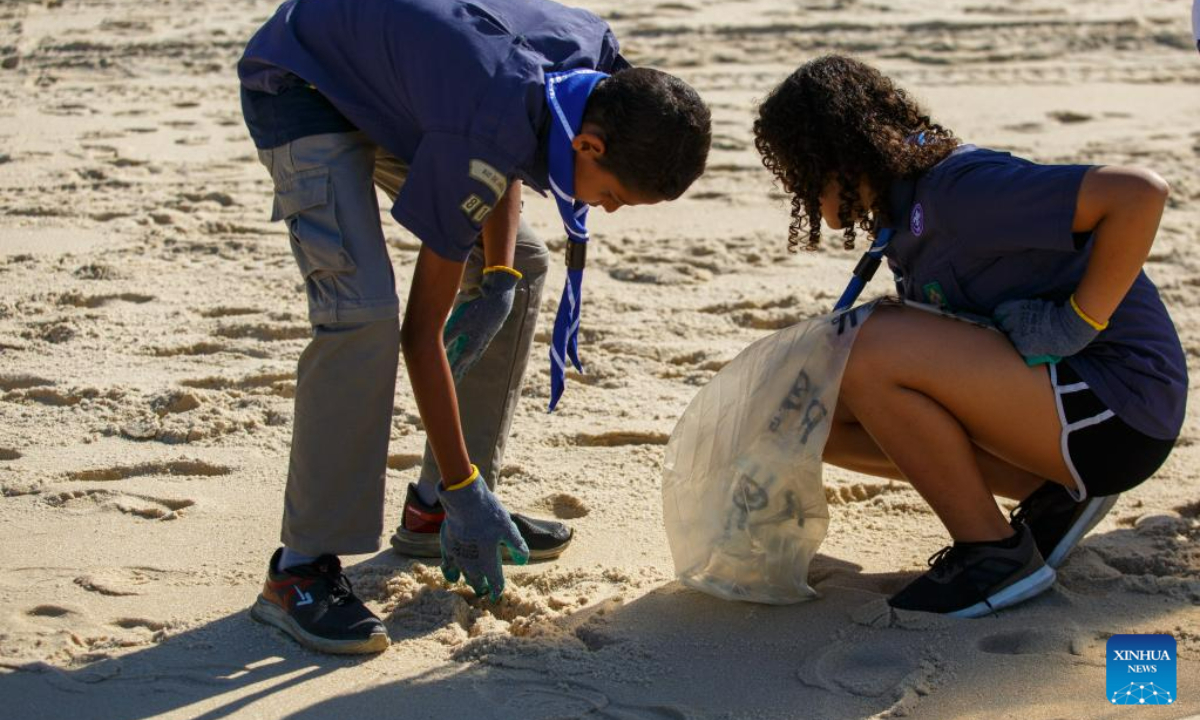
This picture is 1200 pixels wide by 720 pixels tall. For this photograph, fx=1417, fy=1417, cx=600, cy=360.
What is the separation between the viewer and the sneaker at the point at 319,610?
221 cm

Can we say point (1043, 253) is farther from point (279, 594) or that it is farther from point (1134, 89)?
point (1134, 89)

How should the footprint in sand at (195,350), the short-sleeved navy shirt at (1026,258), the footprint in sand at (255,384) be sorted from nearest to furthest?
1. the short-sleeved navy shirt at (1026,258)
2. the footprint in sand at (255,384)
3. the footprint in sand at (195,350)

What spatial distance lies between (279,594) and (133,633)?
24 cm

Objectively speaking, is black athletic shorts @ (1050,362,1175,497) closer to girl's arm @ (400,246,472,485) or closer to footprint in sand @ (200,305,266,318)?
girl's arm @ (400,246,472,485)

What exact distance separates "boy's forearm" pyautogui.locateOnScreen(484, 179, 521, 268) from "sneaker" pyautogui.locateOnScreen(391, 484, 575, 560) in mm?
481

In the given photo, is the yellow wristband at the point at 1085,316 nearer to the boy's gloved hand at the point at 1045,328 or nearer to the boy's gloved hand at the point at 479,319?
the boy's gloved hand at the point at 1045,328

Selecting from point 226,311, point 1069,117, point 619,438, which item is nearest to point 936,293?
point 619,438

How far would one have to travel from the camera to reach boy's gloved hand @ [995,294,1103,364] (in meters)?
2.17

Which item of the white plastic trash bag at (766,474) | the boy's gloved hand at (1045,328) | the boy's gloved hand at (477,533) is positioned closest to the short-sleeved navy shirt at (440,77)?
the boy's gloved hand at (477,533)

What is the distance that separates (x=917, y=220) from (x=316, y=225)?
952 millimetres

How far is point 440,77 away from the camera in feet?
6.76

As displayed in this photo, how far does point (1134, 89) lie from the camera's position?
606 centimetres

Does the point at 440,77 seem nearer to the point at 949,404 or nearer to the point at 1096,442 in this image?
the point at 949,404

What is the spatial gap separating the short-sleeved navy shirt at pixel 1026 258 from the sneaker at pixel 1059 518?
21 cm
